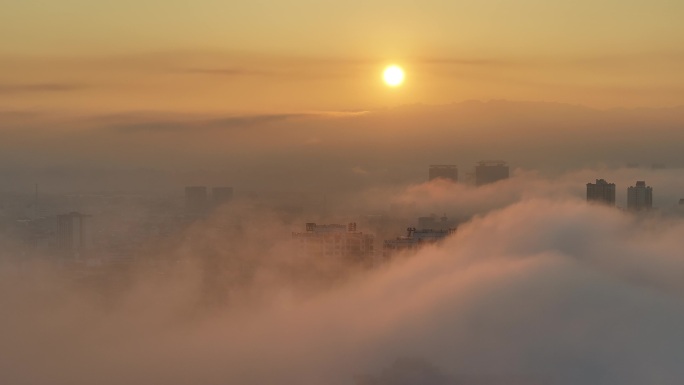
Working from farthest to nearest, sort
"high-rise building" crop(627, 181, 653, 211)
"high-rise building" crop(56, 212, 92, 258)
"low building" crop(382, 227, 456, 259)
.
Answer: "high-rise building" crop(56, 212, 92, 258), "high-rise building" crop(627, 181, 653, 211), "low building" crop(382, 227, 456, 259)

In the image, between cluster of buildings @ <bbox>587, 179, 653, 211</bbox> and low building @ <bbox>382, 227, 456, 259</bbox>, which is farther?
cluster of buildings @ <bbox>587, 179, 653, 211</bbox>

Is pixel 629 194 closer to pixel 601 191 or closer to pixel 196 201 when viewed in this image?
pixel 601 191

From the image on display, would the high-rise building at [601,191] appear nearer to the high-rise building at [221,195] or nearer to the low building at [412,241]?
the low building at [412,241]

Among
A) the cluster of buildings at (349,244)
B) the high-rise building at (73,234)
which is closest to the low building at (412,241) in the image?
the cluster of buildings at (349,244)

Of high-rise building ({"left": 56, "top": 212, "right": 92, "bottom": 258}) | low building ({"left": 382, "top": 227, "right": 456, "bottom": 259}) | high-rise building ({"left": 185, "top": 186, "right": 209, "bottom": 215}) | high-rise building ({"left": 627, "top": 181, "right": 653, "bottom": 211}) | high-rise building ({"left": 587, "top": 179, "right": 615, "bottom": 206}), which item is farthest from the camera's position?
high-rise building ({"left": 185, "top": 186, "right": 209, "bottom": 215})

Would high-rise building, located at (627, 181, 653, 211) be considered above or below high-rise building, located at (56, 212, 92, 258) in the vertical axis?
above

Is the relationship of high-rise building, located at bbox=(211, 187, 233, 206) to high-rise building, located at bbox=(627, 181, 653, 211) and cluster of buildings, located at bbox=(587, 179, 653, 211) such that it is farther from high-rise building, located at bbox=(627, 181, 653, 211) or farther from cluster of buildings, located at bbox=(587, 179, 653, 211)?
high-rise building, located at bbox=(627, 181, 653, 211)


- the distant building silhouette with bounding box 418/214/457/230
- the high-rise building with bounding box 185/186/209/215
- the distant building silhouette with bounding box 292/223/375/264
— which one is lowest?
the distant building silhouette with bounding box 292/223/375/264

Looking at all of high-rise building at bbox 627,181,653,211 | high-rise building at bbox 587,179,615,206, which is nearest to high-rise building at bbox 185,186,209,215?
high-rise building at bbox 587,179,615,206
